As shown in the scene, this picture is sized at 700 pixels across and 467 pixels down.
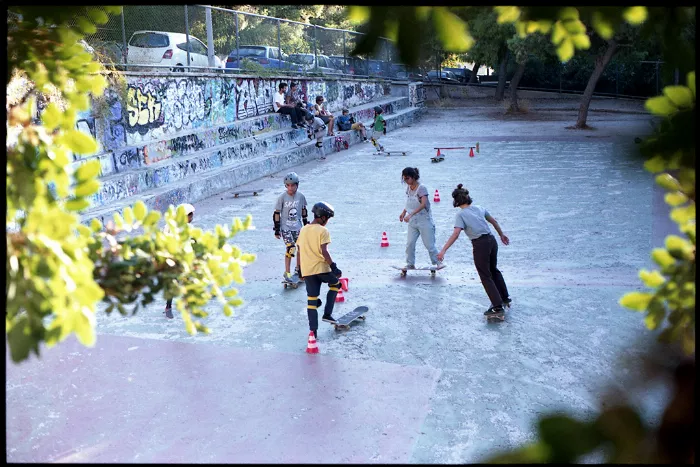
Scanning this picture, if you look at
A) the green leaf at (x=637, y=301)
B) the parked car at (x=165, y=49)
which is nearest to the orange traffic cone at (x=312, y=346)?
the green leaf at (x=637, y=301)

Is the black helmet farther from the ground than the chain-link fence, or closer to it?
closer to it

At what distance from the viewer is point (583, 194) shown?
16984mm

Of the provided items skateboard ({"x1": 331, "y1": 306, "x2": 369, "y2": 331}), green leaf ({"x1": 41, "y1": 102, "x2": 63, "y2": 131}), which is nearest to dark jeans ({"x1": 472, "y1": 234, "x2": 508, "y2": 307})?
skateboard ({"x1": 331, "y1": 306, "x2": 369, "y2": 331})

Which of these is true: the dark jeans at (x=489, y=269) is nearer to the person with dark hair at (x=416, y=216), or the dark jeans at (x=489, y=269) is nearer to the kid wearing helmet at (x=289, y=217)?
the person with dark hair at (x=416, y=216)

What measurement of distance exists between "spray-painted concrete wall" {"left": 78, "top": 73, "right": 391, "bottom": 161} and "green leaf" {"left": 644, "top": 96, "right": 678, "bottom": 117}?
14.5 m

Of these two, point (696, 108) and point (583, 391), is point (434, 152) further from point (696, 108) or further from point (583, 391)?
point (696, 108)

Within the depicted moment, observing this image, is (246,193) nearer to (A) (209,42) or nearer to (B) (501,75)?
(A) (209,42)

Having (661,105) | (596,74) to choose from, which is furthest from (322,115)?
(661,105)

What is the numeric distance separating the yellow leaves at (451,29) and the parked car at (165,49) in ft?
62.3

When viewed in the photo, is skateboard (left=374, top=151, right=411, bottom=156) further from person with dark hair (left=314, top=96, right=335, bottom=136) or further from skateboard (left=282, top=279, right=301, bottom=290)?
skateboard (left=282, top=279, right=301, bottom=290)

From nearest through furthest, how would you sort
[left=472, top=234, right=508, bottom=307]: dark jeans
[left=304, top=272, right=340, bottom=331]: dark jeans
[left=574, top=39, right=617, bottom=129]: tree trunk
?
[left=304, top=272, right=340, bottom=331]: dark jeans
[left=472, top=234, right=508, bottom=307]: dark jeans
[left=574, top=39, right=617, bottom=129]: tree trunk

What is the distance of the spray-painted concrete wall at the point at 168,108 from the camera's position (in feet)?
57.0

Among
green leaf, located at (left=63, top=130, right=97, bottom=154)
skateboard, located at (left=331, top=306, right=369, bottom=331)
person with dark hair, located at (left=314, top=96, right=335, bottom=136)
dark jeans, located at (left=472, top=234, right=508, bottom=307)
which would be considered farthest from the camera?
person with dark hair, located at (left=314, top=96, right=335, bottom=136)

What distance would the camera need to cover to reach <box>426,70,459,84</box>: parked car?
155 ft
